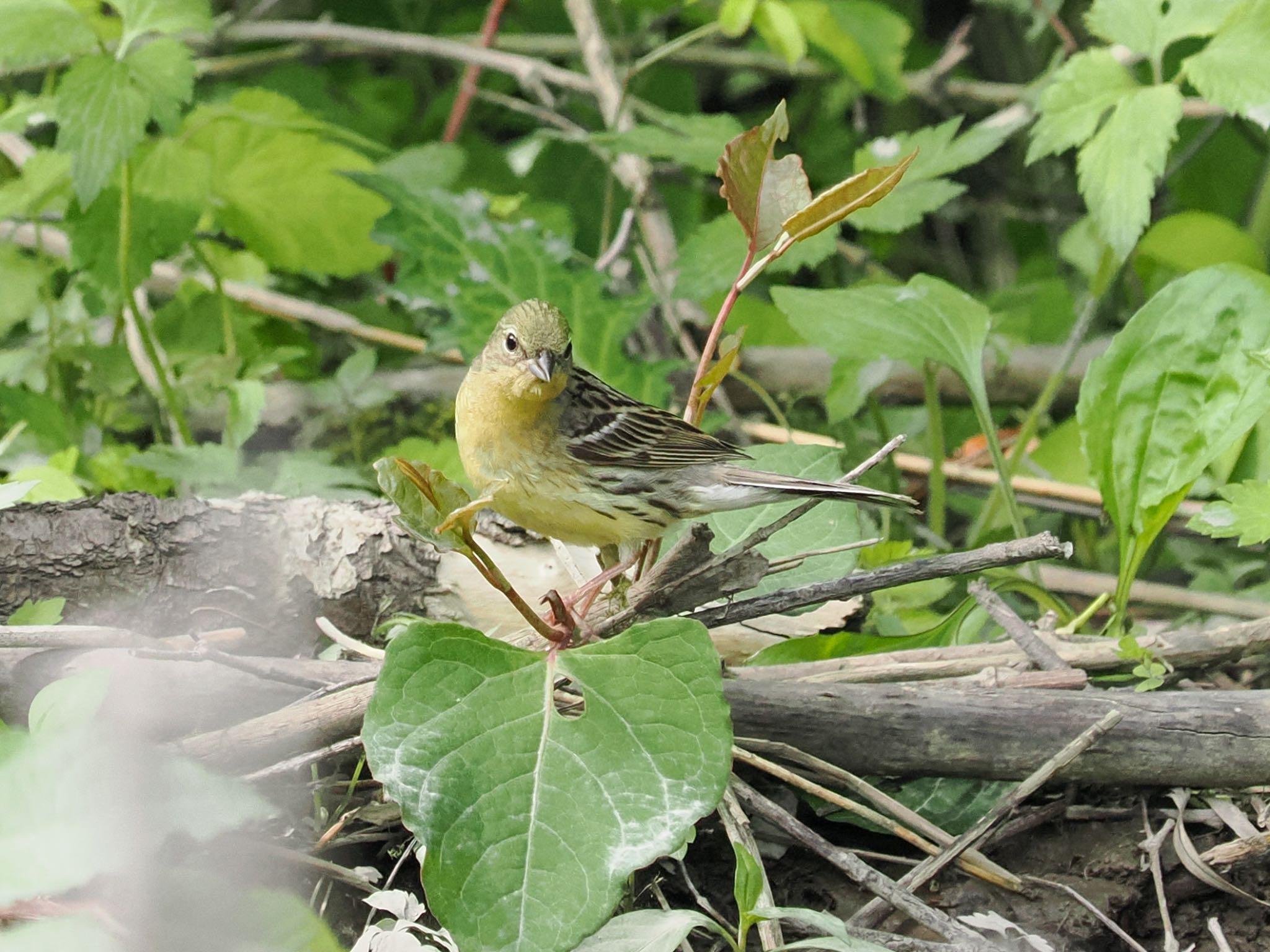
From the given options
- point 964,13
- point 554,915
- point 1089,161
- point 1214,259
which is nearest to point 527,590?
point 554,915

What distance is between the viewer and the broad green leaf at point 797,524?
281cm

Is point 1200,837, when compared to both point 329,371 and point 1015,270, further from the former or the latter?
point 1015,270

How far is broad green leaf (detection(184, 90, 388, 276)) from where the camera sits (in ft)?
13.7

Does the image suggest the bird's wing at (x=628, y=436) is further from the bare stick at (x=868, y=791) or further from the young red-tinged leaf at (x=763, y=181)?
the bare stick at (x=868, y=791)

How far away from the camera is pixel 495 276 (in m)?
3.74

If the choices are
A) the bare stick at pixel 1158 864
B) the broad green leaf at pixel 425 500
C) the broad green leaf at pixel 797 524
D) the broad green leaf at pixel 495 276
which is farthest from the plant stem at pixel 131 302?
the bare stick at pixel 1158 864

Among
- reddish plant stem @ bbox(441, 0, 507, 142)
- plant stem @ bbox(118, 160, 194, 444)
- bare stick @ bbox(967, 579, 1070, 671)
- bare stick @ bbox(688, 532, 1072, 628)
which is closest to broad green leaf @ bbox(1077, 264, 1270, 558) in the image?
bare stick @ bbox(967, 579, 1070, 671)

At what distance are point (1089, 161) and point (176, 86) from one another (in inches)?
92.2

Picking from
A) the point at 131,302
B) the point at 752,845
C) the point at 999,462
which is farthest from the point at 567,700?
the point at 131,302

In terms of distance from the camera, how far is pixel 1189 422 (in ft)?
9.68

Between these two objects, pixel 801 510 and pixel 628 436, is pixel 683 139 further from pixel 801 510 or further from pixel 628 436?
pixel 801 510

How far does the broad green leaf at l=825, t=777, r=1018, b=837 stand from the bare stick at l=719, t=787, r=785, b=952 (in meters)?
0.21

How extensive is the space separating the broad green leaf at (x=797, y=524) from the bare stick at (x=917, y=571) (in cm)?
42

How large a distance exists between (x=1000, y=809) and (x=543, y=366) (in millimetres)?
1365
